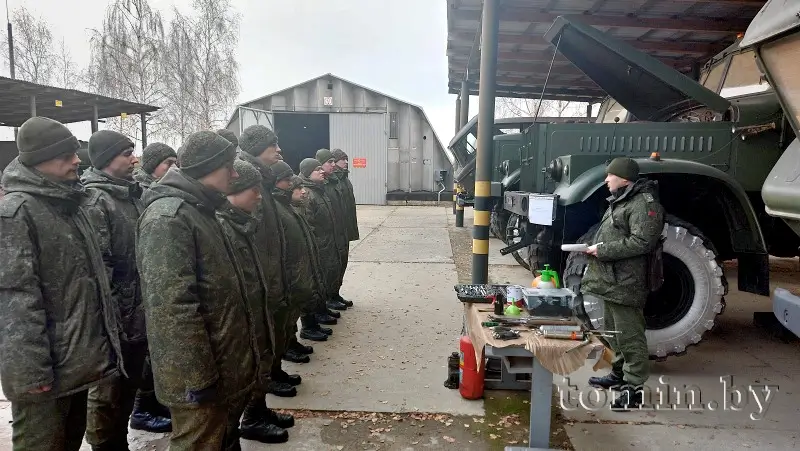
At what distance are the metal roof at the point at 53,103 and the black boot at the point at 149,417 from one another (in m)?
9.03

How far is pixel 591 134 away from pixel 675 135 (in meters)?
0.72

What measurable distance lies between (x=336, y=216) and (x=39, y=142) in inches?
140

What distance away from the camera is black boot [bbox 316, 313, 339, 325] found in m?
5.14

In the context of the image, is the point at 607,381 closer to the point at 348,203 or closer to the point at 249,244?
the point at 249,244

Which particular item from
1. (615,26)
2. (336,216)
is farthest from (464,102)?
(336,216)

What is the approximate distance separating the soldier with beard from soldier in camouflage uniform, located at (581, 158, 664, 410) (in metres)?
1.91

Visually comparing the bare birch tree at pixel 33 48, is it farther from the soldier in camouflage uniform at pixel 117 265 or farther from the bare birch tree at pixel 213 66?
the soldier in camouflage uniform at pixel 117 265

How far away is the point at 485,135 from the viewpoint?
4664 millimetres

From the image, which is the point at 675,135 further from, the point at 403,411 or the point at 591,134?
the point at 403,411

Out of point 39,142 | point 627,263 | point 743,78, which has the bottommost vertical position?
point 627,263

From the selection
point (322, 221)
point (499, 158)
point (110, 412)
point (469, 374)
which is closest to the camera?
point (110, 412)

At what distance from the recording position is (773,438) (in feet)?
9.91

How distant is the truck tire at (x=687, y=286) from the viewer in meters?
3.88

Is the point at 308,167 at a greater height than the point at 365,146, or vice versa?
the point at 365,146
